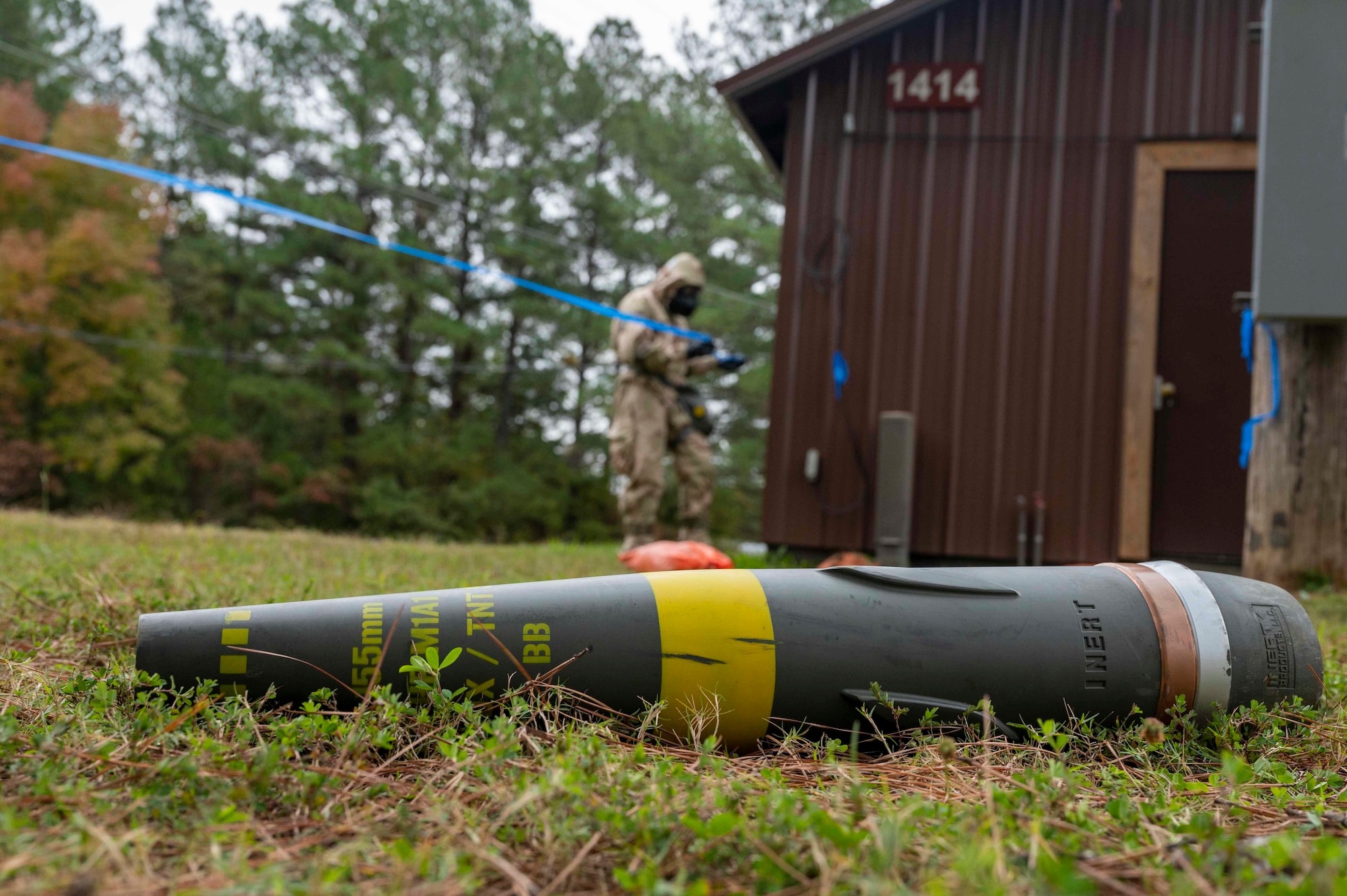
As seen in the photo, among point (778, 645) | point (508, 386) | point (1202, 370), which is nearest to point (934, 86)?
point (1202, 370)

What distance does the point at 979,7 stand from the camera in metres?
6.97

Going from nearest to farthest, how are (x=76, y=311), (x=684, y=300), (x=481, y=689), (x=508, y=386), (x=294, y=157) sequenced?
(x=481, y=689)
(x=684, y=300)
(x=76, y=311)
(x=294, y=157)
(x=508, y=386)

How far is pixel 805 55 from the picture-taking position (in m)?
7.04

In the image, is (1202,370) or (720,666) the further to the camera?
(1202,370)

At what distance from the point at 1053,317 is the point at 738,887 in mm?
6363

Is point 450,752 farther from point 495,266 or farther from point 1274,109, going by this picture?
point 495,266

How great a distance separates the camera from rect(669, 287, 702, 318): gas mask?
762 centimetres

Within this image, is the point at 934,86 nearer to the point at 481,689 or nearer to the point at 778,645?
the point at 778,645

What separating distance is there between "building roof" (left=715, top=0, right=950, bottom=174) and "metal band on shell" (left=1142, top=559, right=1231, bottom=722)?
218 inches

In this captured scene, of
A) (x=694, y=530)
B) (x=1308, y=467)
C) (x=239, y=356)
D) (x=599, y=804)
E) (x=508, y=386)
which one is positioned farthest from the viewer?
(x=508, y=386)

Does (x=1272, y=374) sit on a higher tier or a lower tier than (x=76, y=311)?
lower

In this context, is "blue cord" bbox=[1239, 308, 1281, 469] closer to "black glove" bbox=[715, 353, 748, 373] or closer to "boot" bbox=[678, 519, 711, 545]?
"black glove" bbox=[715, 353, 748, 373]

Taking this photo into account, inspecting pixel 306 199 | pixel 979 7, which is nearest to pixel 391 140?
pixel 306 199

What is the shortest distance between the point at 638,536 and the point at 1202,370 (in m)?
4.11
